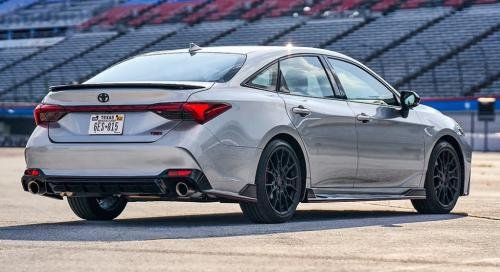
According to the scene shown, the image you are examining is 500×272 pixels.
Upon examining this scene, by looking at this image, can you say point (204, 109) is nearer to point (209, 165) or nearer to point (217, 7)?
point (209, 165)

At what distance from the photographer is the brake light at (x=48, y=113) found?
28.0ft

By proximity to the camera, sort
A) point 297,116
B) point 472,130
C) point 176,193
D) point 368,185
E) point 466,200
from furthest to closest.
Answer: point 472,130 → point 466,200 → point 368,185 → point 297,116 → point 176,193

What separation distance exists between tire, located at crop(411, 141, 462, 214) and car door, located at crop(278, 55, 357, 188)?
1.13m

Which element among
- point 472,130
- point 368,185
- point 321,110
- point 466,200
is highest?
Answer: point 321,110

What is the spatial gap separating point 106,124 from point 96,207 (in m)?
1.31

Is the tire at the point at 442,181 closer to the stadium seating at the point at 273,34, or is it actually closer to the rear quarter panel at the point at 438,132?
the rear quarter panel at the point at 438,132

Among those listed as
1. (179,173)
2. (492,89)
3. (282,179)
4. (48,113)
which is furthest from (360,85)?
(492,89)

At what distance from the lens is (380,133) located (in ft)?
32.1

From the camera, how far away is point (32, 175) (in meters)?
8.54

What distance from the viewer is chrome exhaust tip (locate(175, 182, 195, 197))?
8062mm

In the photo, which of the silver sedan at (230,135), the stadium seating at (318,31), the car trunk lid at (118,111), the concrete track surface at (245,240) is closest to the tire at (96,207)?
the silver sedan at (230,135)

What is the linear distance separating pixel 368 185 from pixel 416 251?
2809 millimetres

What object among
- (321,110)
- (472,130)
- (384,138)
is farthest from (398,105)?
(472,130)

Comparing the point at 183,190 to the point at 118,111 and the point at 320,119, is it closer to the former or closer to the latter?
the point at 118,111
